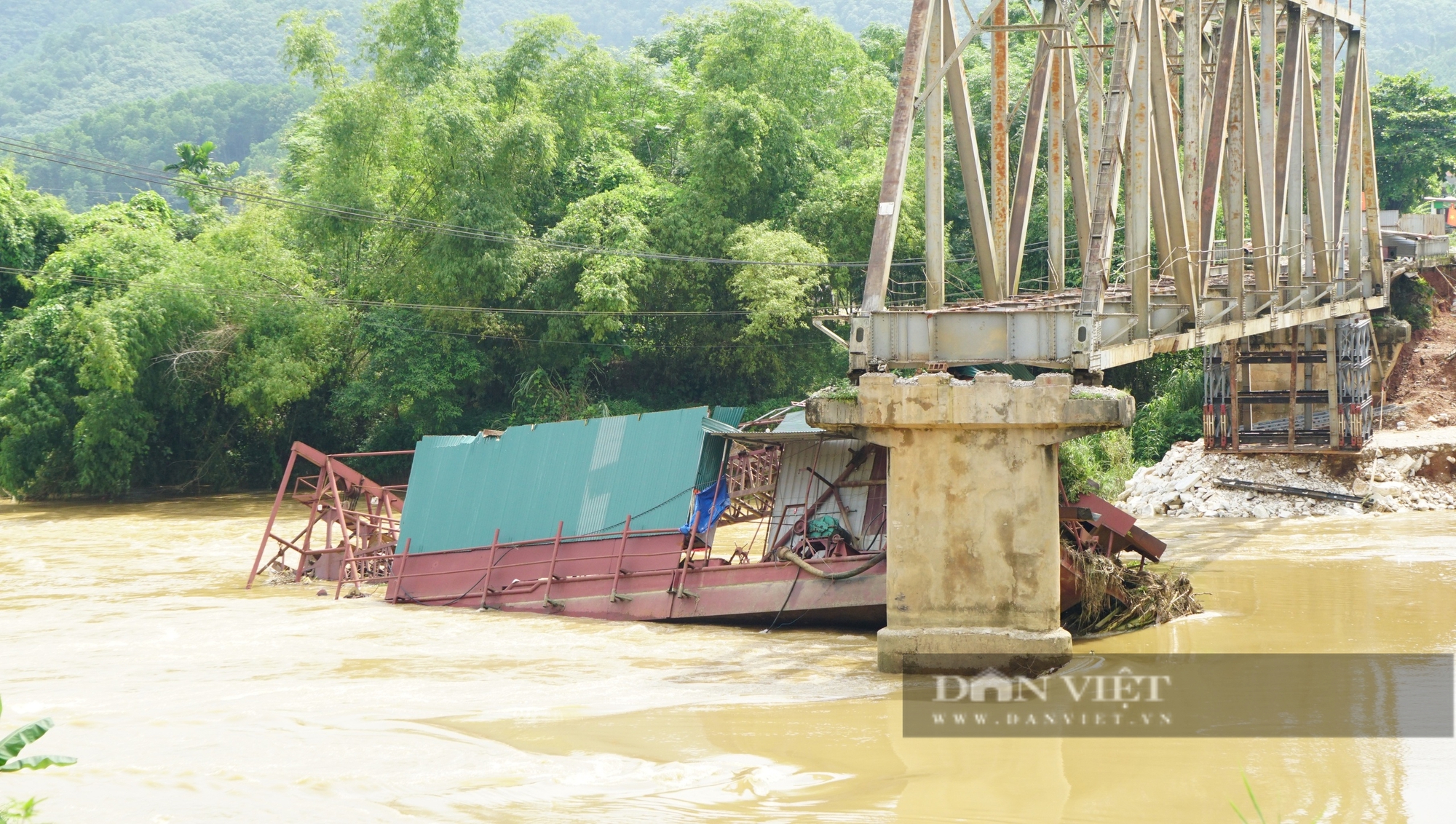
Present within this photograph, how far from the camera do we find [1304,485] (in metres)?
28.4

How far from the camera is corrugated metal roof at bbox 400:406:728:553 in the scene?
1827 cm

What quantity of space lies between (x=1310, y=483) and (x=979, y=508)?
18.3 m

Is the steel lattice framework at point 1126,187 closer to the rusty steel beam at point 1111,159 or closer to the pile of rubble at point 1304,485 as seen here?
the rusty steel beam at point 1111,159

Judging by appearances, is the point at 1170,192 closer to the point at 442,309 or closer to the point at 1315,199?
the point at 1315,199

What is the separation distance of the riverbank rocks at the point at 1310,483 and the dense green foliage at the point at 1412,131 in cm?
1910

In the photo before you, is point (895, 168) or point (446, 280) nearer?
point (895, 168)

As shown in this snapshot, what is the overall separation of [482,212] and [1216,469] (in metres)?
20.4

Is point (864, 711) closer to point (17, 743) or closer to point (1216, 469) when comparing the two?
point (17, 743)

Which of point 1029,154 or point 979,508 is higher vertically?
point 1029,154

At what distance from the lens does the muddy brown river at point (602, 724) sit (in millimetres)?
10195

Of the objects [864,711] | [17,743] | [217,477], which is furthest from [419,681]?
[217,477]

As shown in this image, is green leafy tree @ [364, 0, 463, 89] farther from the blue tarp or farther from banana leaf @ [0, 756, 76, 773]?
banana leaf @ [0, 756, 76, 773]

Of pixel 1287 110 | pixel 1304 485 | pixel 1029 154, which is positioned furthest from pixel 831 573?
pixel 1304 485

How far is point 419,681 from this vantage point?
15148 mm
